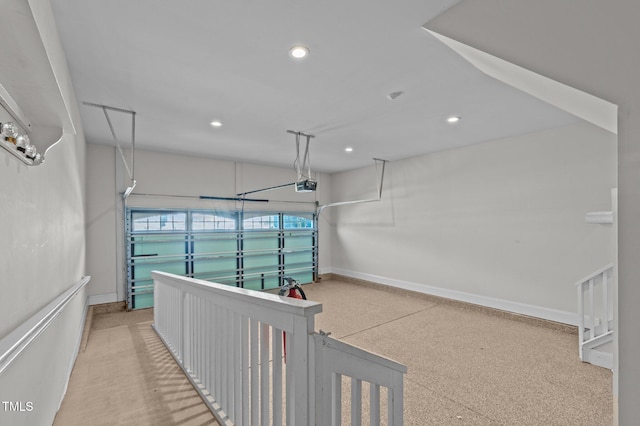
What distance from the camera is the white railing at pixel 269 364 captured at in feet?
3.75

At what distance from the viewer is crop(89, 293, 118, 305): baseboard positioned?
15.0 ft

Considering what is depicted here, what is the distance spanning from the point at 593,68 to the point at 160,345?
4203 millimetres

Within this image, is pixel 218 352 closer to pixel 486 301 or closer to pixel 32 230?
pixel 32 230

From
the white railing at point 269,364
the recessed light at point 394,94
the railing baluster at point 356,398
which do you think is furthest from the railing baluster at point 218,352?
the recessed light at point 394,94

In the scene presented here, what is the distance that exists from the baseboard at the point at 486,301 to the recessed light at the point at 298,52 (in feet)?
14.9

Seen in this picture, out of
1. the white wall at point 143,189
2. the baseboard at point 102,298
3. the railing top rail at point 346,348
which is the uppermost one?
the white wall at point 143,189

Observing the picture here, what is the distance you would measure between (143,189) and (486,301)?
617 centimetres

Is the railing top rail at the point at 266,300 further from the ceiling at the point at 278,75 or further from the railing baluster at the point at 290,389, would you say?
the ceiling at the point at 278,75

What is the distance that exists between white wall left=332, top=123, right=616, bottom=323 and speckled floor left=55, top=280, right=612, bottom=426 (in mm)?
575

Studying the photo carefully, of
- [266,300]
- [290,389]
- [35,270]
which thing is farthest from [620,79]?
[35,270]

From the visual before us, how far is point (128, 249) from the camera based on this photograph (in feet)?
15.9

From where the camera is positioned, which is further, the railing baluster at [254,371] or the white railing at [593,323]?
A: the white railing at [593,323]

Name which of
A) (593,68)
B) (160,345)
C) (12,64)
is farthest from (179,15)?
(160,345)

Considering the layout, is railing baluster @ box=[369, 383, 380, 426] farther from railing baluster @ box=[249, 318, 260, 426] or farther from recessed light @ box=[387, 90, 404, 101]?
recessed light @ box=[387, 90, 404, 101]
